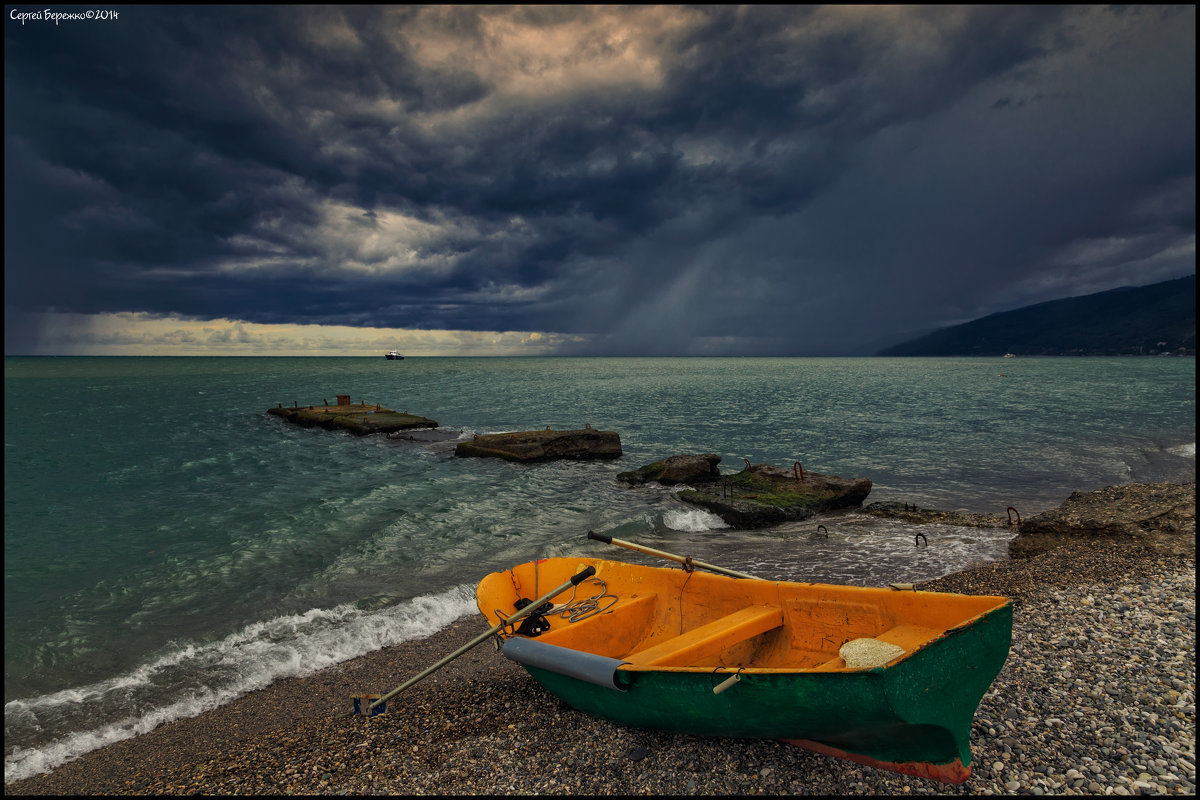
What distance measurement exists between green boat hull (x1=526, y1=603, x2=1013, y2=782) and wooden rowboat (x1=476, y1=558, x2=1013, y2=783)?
0.01 metres

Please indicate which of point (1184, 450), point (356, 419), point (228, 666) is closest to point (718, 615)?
point (228, 666)

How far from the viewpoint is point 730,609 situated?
7.68 metres

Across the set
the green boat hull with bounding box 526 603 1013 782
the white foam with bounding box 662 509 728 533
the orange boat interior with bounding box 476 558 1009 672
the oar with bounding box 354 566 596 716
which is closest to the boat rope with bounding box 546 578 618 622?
the orange boat interior with bounding box 476 558 1009 672

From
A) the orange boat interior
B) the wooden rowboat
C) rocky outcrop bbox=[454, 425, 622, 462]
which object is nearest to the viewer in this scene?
the wooden rowboat

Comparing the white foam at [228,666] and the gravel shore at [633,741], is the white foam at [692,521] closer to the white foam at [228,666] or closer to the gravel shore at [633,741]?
the white foam at [228,666]

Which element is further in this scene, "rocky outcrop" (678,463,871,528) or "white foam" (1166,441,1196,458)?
"white foam" (1166,441,1196,458)

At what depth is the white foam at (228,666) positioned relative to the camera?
7461mm

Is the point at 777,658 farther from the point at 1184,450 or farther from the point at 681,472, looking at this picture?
the point at 1184,450

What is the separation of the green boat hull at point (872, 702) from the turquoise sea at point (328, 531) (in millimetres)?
5445

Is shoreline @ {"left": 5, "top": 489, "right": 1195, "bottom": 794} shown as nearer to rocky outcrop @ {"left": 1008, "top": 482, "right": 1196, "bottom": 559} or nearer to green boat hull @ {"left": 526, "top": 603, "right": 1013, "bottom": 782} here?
green boat hull @ {"left": 526, "top": 603, "right": 1013, "bottom": 782}

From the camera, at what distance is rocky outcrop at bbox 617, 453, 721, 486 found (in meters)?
21.5

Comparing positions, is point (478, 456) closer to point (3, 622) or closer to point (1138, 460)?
point (3, 622)

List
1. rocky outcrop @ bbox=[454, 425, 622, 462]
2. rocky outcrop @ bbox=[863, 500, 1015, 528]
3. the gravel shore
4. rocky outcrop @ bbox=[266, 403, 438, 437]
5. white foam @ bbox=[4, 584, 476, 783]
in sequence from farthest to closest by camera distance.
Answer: rocky outcrop @ bbox=[266, 403, 438, 437], rocky outcrop @ bbox=[454, 425, 622, 462], rocky outcrop @ bbox=[863, 500, 1015, 528], white foam @ bbox=[4, 584, 476, 783], the gravel shore

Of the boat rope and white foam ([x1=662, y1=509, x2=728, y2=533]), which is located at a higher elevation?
the boat rope
